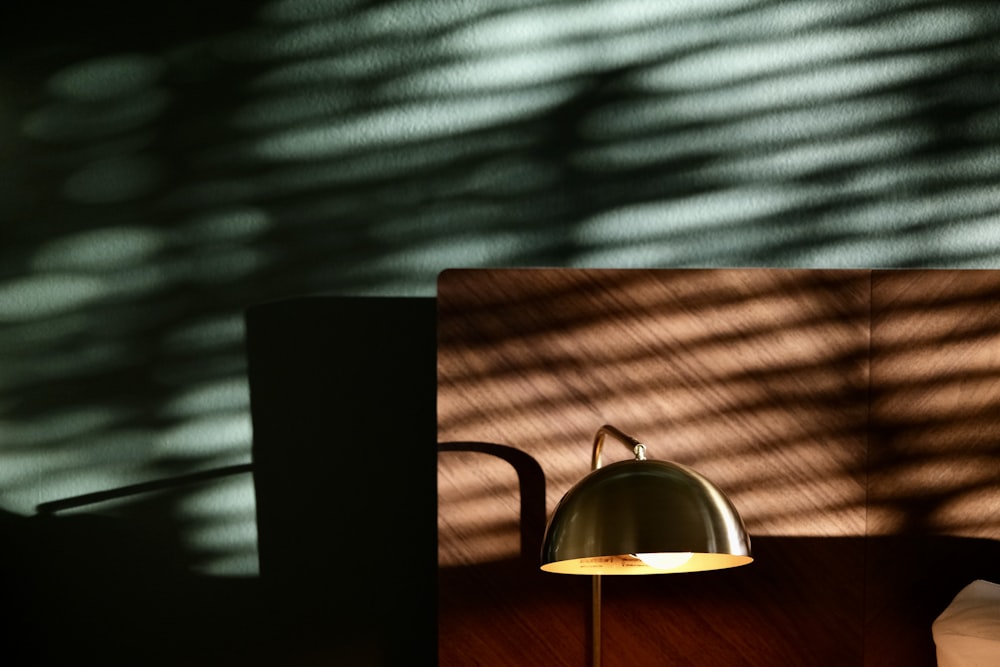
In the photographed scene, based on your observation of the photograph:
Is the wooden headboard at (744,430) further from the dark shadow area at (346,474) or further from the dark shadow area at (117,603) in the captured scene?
the dark shadow area at (117,603)

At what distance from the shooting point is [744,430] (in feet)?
6.26

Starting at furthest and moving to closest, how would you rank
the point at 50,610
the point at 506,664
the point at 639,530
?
the point at 50,610 → the point at 506,664 → the point at 639,530

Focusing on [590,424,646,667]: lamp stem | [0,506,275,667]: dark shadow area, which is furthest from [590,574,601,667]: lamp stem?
[0,506,275,667]: dark shadow area

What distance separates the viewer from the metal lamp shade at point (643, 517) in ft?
4.63

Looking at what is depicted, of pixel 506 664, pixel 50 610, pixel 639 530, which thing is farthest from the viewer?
pixel 50 610

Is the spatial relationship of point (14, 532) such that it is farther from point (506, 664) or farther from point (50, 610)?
point (506, 664)

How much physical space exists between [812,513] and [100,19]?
5.73 feet

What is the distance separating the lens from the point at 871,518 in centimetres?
190

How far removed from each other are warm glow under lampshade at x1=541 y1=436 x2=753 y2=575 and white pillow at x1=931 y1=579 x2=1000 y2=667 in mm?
523

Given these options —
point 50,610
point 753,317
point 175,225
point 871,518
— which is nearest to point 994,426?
point 871,518

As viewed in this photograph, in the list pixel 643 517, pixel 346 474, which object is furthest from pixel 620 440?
pixel 346 474

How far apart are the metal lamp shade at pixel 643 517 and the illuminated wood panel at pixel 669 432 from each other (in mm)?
384

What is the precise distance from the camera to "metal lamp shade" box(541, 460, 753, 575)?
141 centimetres

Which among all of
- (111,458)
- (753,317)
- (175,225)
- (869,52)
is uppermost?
(869,52)
